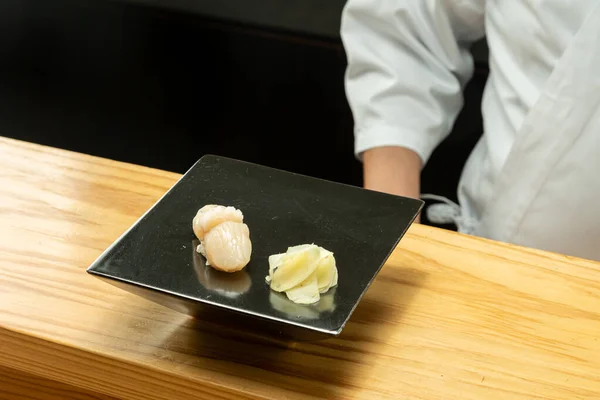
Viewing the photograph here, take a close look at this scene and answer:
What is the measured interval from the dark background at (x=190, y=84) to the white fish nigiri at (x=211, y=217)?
1.02 m

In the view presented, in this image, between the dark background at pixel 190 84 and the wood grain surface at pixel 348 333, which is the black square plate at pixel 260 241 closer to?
the wood grain surface at pixel 348 333

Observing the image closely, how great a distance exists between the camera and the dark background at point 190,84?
1632 millimetres

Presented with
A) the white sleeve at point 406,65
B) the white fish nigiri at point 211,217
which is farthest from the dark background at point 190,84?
the white fish nigiri at point 211,217

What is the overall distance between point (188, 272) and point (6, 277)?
17 cm

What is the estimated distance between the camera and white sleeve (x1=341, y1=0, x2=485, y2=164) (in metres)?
1.20

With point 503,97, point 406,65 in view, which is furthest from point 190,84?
point 503,97

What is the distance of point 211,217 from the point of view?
62 centimetres

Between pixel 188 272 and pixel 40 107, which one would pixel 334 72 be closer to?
pixel 40 107

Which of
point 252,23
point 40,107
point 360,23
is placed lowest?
point 40,107

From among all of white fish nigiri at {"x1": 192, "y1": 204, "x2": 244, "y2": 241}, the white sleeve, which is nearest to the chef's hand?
the white sleeve

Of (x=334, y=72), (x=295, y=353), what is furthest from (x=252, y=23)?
(x=295, y=353)

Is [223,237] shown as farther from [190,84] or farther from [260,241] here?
[190,84]

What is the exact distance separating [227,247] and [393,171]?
599 millimetres

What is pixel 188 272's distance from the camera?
0.59 meters
